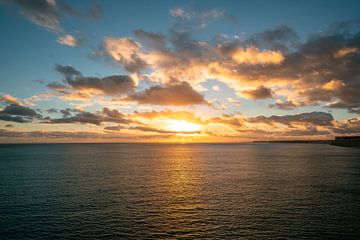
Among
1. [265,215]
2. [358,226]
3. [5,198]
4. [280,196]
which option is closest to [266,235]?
[265,215]

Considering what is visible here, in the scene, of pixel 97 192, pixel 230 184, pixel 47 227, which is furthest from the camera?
pixel 230 184

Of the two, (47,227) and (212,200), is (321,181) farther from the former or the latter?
(47,227)

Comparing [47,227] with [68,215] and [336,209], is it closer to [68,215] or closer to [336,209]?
[68,215]

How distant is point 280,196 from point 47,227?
44336mm

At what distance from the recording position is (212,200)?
2170 inches

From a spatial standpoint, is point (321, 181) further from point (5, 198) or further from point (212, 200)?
point (5, 198)

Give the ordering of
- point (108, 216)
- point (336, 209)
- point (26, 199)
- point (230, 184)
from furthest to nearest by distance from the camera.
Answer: point (230, 184) → point (26, 199) → point (336, 209) → point (108, 216)

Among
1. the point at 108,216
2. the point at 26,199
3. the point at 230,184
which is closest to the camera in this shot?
the point at 108,216

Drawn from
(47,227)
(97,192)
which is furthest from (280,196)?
(47,227)

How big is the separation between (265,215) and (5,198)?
50842 millimetres

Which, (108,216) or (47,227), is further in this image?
(108,216)

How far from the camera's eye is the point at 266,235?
35844mm

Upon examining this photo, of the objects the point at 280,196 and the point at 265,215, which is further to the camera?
the point at 280,196

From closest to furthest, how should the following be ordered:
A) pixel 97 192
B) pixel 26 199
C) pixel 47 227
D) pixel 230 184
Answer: pixel 47 227, pixel 26 199, pixel 97 192, pixel 230 184
